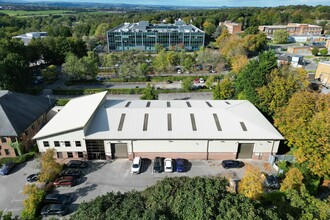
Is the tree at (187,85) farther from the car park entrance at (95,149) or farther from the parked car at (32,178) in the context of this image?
the parked car at (32,178)

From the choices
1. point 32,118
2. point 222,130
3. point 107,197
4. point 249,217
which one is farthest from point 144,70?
point 249,217

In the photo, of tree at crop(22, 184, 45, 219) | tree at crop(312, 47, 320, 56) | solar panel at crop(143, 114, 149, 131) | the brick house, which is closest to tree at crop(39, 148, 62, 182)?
tree at crop(22, 184, 45, 219)

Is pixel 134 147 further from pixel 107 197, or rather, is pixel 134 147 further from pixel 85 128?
pixel 107 197

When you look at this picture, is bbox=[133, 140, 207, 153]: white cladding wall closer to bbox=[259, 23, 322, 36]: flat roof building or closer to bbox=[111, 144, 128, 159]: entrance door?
bbox=[111, 144, 128, 159]: entrance door

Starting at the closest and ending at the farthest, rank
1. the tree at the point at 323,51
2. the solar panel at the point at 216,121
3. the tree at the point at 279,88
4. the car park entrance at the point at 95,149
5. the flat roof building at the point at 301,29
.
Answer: the car park entrance at the point at 95,149 → the solar panel at the point at 216,121 → the tree at the point at 279,88 → the tree at the point at 323,51 → the flat roof building at the point at 301,29

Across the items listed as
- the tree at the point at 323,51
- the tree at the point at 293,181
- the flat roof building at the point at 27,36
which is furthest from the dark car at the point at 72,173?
the tree at the point at 323,51

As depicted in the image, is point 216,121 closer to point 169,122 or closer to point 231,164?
point 231,164
